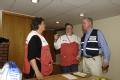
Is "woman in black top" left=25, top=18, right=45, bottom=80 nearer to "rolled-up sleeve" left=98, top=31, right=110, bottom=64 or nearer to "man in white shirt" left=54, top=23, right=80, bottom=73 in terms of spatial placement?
"rolled-up sleeve" left=98, top=31, right=110, bottom=64

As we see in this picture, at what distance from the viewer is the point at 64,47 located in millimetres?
3135

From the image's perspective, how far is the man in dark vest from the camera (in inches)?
98.4

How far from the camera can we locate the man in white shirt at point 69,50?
3.09 metres

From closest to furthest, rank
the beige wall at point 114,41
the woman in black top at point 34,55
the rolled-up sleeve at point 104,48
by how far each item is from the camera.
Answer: the woman in black top at point 34,55, the rolled-up sleeve at point 104,48, the beige wall at point 114,41

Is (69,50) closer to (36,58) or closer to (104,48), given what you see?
(104,48)

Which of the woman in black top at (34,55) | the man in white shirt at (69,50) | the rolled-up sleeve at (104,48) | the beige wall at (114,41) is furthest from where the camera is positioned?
the beige wall at (114,41)

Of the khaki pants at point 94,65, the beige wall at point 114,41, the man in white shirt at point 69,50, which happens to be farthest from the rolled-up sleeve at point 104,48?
the beige wall at point 114,41

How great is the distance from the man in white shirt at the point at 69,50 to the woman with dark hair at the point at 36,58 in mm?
1125

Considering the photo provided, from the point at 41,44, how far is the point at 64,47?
1235mm

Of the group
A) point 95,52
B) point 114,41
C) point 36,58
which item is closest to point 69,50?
point 95,52

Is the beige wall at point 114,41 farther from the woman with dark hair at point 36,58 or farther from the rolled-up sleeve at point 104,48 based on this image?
the woman with dark hair at point 36,58

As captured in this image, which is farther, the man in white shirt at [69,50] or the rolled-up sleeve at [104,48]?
the man in white shirt at [69,50]

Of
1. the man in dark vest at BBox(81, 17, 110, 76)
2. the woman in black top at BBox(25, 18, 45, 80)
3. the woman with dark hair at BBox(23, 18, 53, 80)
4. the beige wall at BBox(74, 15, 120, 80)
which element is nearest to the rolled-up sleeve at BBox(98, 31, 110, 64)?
the man in dark vest at BBox(81, 17, 110, 76)

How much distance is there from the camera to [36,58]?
1897 mm
